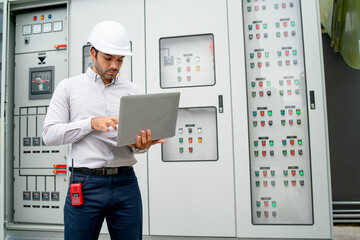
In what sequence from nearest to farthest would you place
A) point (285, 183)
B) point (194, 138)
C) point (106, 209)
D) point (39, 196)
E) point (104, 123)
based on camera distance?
point (104, 123)
point (106, 209)
point (285, 183)
point (194, 138)
point (39, 196)

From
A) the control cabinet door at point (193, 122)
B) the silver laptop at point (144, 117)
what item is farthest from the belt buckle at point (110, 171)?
the control cabinet door at point (193, 122)

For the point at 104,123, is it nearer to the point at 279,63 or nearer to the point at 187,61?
the point at 187,61

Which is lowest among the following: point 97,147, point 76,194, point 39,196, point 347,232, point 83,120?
point 347,232

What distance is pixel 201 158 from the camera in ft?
7.70

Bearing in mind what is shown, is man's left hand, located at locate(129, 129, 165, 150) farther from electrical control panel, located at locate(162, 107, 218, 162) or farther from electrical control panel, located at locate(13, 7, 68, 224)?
electrical control panel, located at locate(13, 7, 68, 224)

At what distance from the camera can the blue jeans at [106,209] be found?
3.87 ft

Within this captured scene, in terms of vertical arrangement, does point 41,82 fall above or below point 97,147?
above

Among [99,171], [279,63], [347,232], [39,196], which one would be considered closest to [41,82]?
[39,196]

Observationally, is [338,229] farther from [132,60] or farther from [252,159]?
[132,60]

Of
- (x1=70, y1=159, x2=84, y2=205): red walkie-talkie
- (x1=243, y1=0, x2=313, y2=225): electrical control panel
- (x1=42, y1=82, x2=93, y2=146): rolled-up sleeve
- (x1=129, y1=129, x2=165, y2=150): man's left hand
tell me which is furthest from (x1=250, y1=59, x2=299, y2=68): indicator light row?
(x1=70, y1=159, x2=84, y2=205): red walkie-talkie

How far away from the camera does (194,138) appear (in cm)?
236

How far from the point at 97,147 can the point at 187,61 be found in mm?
1399

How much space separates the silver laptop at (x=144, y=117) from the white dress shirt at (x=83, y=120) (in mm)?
65

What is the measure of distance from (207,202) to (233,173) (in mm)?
299
